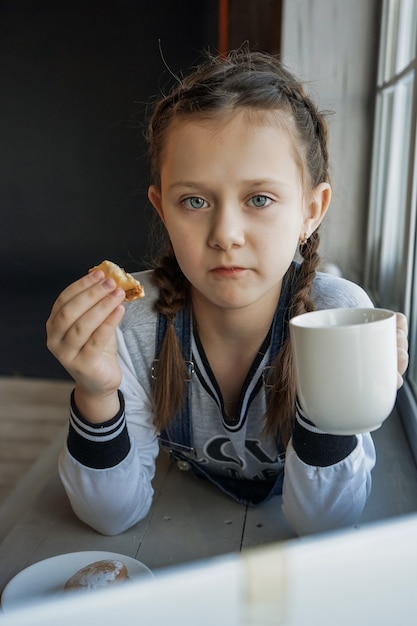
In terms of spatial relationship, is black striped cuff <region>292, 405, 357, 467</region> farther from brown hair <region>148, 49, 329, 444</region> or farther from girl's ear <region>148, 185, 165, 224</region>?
girl's ear <region>148, 185, 165, 224</region>

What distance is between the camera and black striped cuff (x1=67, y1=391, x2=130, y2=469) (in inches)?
40.6

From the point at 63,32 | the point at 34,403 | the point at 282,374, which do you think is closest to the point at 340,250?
the point at 34,403

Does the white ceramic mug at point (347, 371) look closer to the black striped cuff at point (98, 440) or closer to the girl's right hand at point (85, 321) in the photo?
the girl's right hand at point (85, 321)

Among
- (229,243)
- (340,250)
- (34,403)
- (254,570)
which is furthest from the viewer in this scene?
(34,403)

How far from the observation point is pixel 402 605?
398 millimetres

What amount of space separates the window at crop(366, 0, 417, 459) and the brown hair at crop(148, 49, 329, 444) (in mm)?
403

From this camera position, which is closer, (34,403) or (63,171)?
(34,403)

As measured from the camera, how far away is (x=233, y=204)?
0.92 metres

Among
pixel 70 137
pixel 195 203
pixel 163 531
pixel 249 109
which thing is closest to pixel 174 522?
pixel 163 531

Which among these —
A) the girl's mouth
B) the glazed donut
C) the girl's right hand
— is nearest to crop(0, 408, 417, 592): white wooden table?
the glazed donut

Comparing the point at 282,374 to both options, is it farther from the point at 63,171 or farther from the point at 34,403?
the point at 63,171

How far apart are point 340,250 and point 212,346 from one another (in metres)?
1.58

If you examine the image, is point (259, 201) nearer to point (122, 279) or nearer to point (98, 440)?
point (122, 279)

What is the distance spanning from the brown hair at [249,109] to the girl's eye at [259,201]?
0.38ft
